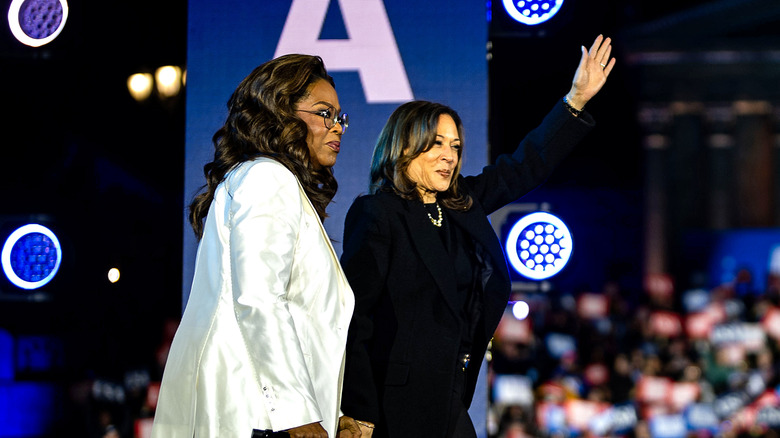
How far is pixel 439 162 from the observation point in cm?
204

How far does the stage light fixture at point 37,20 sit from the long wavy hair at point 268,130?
5.00 feet

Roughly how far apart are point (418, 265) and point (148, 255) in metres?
1.17

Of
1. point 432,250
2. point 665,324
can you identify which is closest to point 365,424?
point 432,250

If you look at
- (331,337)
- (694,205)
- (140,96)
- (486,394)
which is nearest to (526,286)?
(486,394)

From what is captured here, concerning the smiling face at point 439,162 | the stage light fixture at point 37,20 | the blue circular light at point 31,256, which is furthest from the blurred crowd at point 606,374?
the stage light fixture at point 37,20

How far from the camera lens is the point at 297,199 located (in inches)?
57.7

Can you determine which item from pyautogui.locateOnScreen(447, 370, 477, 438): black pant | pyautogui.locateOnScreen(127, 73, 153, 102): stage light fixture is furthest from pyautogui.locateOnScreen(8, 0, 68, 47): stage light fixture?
pyautogui.locateOnScreen(447, 370, 477, 438): black pant

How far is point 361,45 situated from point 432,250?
934mm

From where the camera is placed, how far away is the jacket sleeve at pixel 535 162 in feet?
7.36

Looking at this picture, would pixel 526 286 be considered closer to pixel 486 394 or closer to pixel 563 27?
pixel 486 394

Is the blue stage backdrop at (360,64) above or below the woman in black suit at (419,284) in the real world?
above

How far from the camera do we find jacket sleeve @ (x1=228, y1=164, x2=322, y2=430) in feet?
4.51

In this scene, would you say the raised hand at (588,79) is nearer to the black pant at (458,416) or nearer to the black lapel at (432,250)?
the black lapel at (432,250)

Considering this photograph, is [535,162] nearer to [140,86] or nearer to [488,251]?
[488,251]
